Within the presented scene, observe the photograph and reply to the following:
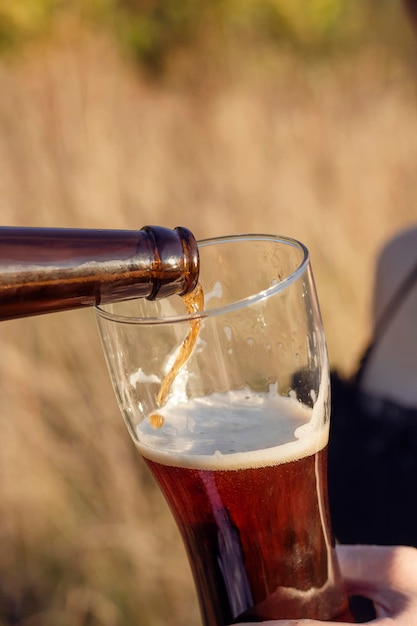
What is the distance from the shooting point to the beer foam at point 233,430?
0.75 m

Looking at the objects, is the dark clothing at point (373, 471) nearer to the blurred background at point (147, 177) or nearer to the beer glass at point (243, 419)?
the blurred background at point (147, 177)

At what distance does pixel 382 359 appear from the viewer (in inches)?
62.2

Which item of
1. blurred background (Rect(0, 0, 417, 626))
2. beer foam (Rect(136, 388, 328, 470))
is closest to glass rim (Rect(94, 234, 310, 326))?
beer foam (Rect(136, 388, 328, 470))

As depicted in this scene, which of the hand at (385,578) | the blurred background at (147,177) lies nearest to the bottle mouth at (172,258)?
the hand at (385,578)

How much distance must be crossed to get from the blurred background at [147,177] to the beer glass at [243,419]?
1.03 m

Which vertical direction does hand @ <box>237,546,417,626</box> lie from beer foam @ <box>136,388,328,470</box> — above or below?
below

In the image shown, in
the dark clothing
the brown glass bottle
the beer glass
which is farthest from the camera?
the dark clothing

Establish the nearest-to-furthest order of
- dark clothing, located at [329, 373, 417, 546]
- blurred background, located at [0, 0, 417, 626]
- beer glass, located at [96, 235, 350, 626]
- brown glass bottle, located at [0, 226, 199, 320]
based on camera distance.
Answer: brown glass bottle, located at [0, 226, 199, 320] → beer glass, located at [96, 235, 350, 626] → dark clothing, located at [329, 373, 417, 546] → blurred background, located at [0, 0, 417, 626]

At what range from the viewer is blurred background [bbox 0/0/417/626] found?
2102 mm

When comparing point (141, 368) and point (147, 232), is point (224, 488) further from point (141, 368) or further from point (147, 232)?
point (147, 232)

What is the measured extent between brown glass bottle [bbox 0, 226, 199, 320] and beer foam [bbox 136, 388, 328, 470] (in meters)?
0.15

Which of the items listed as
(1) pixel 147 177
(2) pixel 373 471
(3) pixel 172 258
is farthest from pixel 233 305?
(1) pixel 147 177

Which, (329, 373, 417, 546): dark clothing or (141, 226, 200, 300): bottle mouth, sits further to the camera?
(329, 373, 417, 546): dark clothing

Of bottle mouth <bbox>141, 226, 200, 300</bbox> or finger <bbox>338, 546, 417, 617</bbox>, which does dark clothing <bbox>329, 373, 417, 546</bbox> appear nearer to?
finger <bbox>338, 546, 417, 617</bbox>
